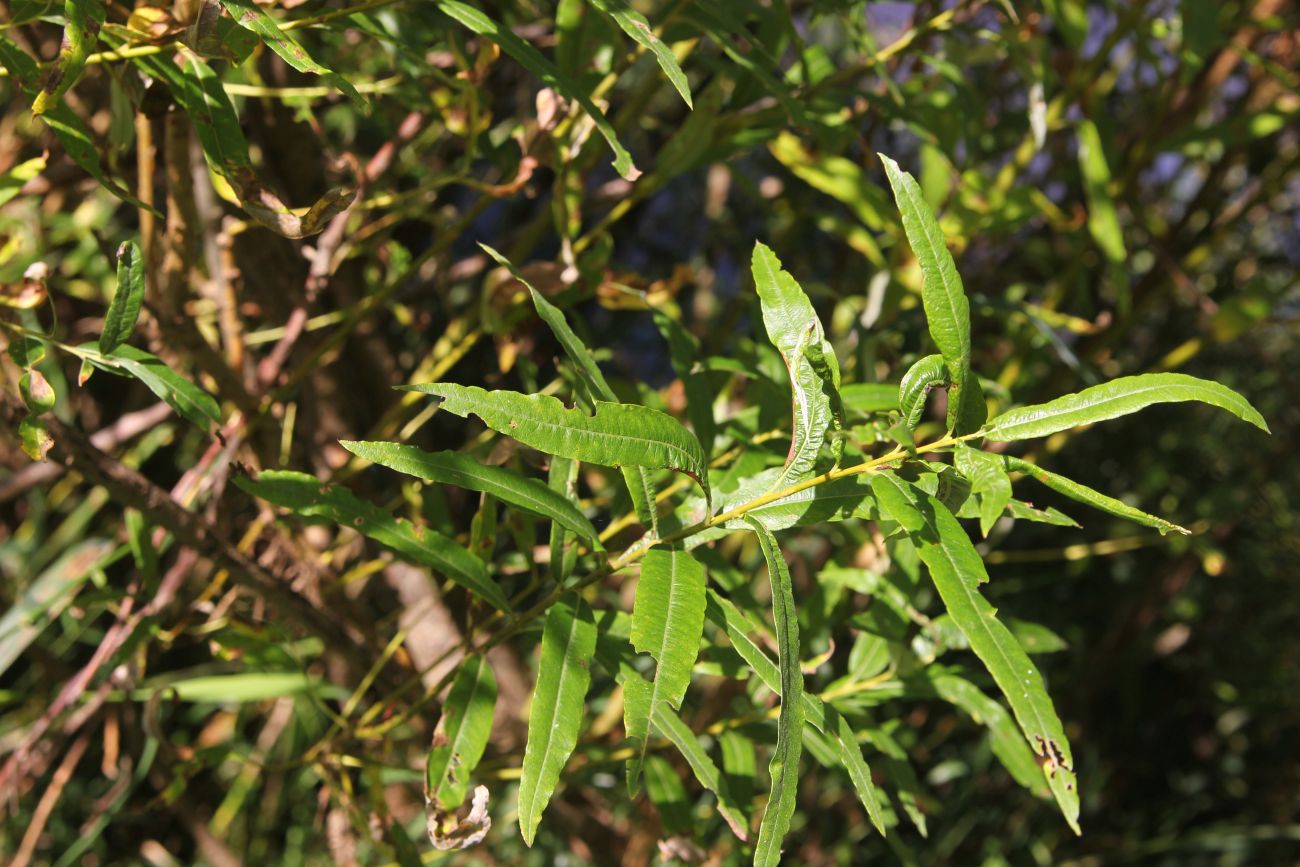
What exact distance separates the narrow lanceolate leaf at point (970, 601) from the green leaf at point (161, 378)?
36 cm

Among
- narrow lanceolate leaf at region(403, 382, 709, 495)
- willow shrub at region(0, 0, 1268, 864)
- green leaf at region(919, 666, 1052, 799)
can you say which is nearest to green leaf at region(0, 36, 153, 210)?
willow shrub at region(0, 0, 1268, 864)

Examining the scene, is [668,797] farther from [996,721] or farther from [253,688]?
[253,688]

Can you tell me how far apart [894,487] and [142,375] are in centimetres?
39

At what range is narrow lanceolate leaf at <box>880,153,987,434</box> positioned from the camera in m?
0.46

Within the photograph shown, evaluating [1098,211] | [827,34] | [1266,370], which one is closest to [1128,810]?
[1266,370]

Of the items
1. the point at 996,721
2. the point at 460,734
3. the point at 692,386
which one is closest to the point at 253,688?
the point at 460,734

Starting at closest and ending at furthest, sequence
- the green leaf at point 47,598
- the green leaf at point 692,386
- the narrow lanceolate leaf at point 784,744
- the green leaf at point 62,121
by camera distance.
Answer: the narrow lanceolate leaf at point 784,744
the green leaf at point 62,121
the green leaf at point 692,386
the green leaf at point 47,598

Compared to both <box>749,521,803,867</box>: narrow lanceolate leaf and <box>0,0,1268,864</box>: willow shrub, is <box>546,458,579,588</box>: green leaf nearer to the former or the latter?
<box>0,0,1268,864</box>: willow shrub

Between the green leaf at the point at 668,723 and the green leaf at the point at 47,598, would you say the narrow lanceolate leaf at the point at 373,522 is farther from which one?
the green leaf at the point at 47,598

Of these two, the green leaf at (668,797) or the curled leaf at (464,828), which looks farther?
the green leaf at (668,797)

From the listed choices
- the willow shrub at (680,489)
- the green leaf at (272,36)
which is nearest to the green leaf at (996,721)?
the willow shrub at (680,489)

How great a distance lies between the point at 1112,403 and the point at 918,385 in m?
0.08

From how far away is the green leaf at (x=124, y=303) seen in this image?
22.0 inches

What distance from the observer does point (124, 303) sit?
562mm
